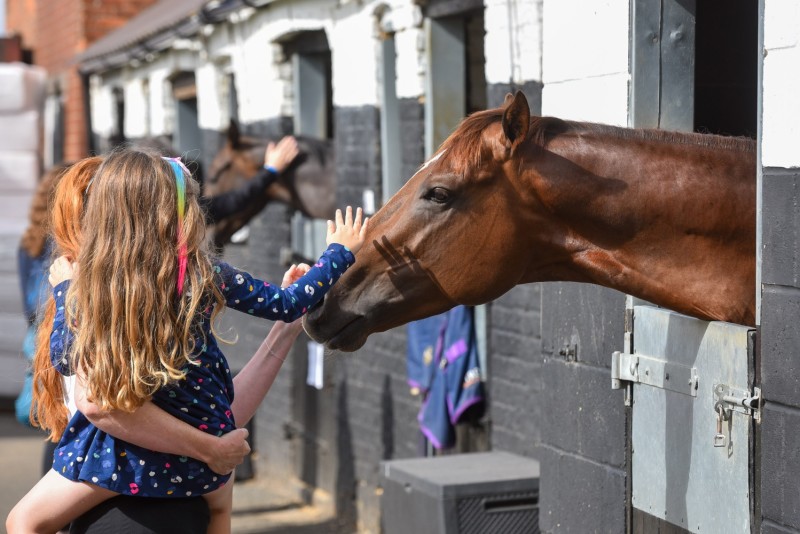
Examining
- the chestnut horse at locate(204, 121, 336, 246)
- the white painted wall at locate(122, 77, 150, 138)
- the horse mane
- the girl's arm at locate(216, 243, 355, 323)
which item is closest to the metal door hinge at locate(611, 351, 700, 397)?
the horse mane

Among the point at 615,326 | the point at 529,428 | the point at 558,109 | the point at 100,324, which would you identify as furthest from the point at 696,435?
the point at 529,428

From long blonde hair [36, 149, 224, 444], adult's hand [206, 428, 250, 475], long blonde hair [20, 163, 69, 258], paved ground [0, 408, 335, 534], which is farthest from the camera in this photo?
paved ground [0, 408, 335, 534]

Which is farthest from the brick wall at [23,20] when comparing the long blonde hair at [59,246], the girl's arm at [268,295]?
the girl's arm at [268,295]

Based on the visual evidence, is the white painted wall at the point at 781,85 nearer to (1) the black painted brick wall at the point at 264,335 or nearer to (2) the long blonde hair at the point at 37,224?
(2) the long blonde hair at the point at 37,224

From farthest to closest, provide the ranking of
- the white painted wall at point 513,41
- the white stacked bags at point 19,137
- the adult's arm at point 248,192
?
1. the white stacked bags at point 19,137
2. the adult's arm at point 248,192
3. the white painted wall at point 513,41

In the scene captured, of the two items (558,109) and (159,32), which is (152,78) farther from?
(558,109)

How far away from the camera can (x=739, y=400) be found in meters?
3.24

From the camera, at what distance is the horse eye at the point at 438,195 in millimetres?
3508

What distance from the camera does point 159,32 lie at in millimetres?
11883

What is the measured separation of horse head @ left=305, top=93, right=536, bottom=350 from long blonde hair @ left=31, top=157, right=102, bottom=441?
2.55 feet

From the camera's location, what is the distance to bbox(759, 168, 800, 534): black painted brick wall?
298 cm

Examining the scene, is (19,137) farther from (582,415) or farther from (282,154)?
(582,415)

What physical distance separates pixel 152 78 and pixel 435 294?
10129 mm

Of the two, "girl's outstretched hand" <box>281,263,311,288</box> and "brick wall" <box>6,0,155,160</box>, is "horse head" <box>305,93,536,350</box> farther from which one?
"brick wall" <box>6,0,155,160</box>
